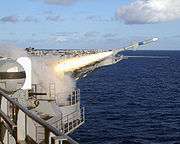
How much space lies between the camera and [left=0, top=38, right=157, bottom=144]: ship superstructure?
8203 mm

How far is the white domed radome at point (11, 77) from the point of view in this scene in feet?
47.4

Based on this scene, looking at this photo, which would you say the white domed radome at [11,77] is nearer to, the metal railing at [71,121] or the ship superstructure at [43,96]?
the ship superstructure at [43,96]

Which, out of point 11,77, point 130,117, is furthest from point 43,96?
point 130,117

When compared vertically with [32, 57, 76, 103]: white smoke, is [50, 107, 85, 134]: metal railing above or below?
below

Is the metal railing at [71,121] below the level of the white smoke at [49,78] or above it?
below

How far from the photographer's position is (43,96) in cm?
2908

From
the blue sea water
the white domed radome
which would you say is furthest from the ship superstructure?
the blue sea water

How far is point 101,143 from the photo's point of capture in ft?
155

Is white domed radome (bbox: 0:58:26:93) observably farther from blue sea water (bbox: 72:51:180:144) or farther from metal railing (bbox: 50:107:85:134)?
blue sea water (bbox: 72:51:180:144)

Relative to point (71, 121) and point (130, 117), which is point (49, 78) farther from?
point (130, 117)

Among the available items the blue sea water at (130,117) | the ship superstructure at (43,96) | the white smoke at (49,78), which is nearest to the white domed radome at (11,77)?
the ship superstructure at (43,96)

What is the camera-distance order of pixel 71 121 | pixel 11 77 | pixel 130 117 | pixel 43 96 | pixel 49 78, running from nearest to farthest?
pixel 11 77, pixel 43 96, pixel 71 121, pixel 49 78, pixel 130 117

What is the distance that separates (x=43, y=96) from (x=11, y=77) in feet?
48.2

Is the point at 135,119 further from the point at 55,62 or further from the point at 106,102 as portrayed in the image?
the point at 55,62
